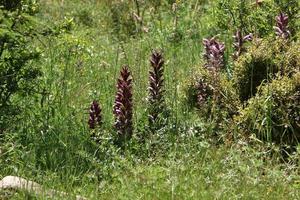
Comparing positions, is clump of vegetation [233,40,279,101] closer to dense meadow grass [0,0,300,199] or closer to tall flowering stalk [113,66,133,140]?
dense meadow grass [0,0,300,199]

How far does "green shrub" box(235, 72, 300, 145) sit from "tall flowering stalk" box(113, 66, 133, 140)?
0.85 metres

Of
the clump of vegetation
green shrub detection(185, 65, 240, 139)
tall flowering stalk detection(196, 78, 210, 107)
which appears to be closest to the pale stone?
green shrub detection(185, 65, 240, 139)

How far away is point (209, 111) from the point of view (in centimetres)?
604

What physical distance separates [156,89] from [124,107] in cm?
36

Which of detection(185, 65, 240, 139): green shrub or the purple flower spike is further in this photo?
the purple flower spike

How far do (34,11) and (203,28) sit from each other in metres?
3.75

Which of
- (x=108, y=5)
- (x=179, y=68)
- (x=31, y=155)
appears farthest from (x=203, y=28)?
(x=31, y=155)

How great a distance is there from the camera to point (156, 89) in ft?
19.6

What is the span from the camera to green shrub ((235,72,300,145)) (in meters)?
5.55

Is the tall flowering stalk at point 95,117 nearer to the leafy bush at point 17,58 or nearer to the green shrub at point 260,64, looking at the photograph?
the leafy bush at point 17,58

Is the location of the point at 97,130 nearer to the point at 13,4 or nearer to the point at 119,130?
the point at 119,130

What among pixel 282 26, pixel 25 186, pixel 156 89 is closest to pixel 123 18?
pixel 282 26

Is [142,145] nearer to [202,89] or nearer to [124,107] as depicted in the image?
[124,107]

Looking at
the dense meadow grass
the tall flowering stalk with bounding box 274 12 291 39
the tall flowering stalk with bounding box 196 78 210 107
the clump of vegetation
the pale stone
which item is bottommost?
the pale stone
